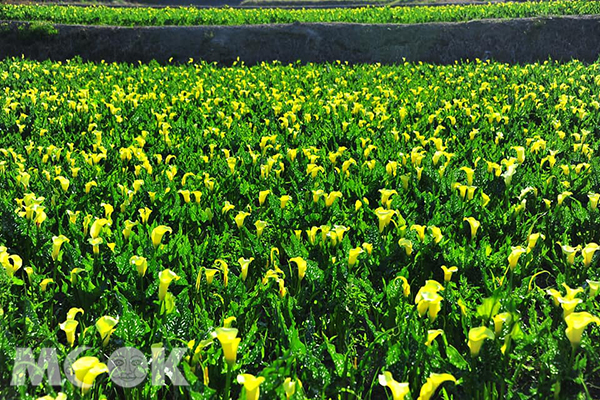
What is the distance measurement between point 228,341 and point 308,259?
3.59 ft

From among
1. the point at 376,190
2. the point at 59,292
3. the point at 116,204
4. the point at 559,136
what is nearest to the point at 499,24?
the point at 559,136

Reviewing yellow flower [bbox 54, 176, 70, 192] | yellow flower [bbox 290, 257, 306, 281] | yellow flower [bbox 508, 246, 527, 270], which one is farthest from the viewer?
yellow flower [bbox 54, 176, 70, 192]

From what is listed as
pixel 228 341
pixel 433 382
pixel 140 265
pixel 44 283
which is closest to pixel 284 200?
pixel 140 265

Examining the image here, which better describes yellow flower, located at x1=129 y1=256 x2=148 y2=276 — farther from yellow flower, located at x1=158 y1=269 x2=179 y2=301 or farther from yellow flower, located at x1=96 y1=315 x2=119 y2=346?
yellow flower, located at x1=96 y1=315 x2=119 y2=346

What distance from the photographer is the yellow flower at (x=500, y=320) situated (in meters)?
1.96

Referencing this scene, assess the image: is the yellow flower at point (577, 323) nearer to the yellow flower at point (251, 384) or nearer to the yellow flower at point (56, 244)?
the yellow flower at point (251, 384)

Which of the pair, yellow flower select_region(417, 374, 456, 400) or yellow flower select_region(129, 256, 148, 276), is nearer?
yellow flower select_region(417, 374, 456, 400)

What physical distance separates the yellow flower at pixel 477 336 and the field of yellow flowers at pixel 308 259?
1cm

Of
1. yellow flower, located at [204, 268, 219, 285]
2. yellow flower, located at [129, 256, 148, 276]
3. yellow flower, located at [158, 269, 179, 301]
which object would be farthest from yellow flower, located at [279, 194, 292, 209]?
yellow flower, located at [158, 269, 179, 301]

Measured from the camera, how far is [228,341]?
1.75 m

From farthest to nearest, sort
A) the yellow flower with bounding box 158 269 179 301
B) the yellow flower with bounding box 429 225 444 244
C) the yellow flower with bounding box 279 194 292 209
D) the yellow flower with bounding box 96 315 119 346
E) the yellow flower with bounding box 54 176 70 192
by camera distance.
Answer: the yellow flower with bounding box 54 176 70 192
the yellow flower with bounding box 279 194 292 209
the yellow flower with bounding box 429 225 444 244
the yellow flower with bounding box 158 269 179 301
the yellow flower with bounding box 96 315 119 346

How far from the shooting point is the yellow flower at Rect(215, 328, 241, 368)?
1.70 m

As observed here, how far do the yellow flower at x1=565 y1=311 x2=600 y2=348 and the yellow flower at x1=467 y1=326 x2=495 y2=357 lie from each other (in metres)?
0.30

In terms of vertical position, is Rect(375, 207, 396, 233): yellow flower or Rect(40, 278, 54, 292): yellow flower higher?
Rect(375, 207, 396, 233): yellow flower
